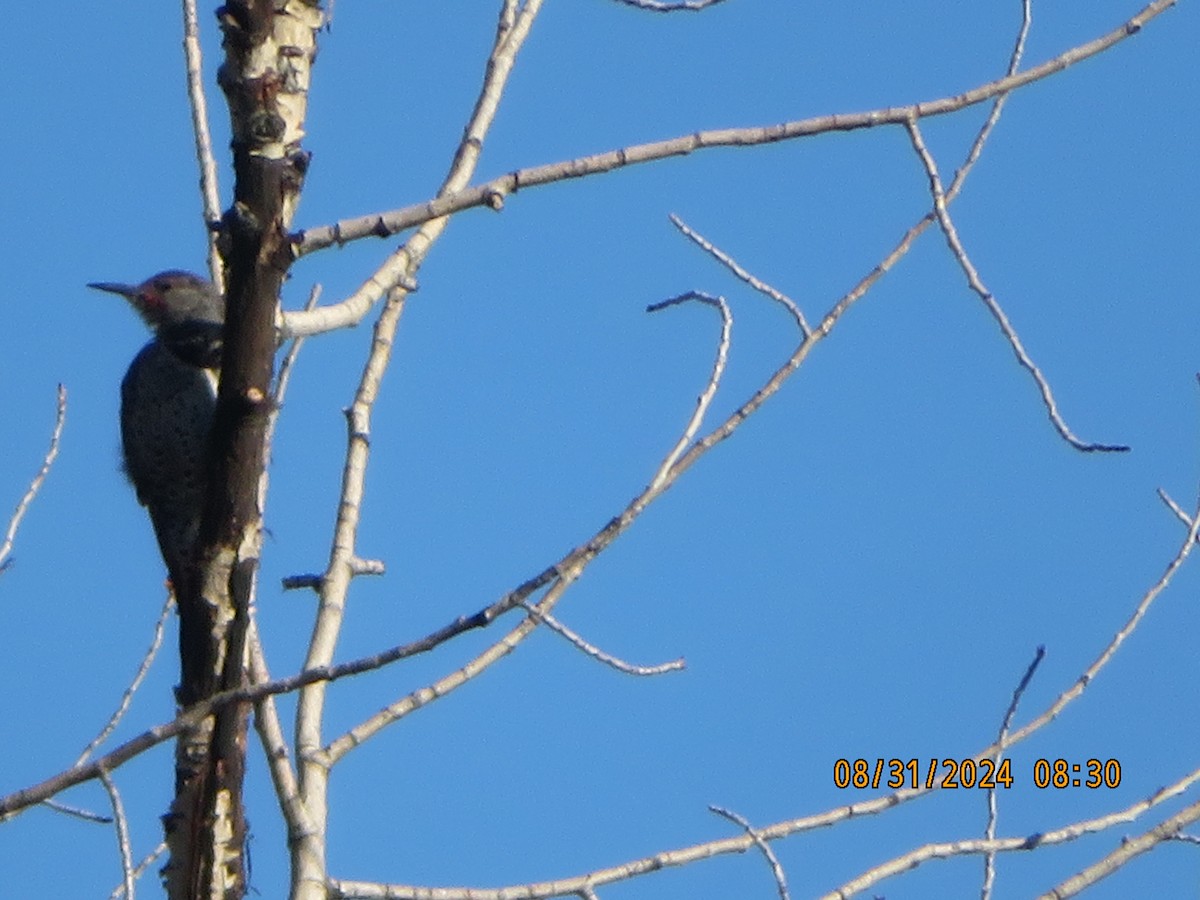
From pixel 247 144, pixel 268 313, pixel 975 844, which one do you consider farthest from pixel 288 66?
pixel 975 844

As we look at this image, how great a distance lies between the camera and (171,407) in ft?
17.4

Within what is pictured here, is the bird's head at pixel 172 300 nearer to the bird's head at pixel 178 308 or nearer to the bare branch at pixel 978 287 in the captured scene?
the bird's head at pixel 178 308

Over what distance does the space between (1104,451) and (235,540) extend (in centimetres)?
188

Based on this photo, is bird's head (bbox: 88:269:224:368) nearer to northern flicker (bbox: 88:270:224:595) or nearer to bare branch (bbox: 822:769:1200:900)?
northern flicker (bbox: 88:270:224:595)

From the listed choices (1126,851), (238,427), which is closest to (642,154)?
(238,427)

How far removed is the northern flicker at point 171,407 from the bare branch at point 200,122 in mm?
641

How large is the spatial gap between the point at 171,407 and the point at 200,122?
1.13 meters

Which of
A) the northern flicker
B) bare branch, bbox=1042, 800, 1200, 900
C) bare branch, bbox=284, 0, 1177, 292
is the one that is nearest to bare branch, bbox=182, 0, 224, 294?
the northern flicker

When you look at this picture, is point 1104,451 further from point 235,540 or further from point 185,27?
point 185,27

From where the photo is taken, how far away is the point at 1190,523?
4219mm

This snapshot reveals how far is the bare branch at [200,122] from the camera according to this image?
4.40 meters

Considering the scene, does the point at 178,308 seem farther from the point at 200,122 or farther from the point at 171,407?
the point at 200,122

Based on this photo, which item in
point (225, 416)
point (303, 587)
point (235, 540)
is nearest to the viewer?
point (225, 416)

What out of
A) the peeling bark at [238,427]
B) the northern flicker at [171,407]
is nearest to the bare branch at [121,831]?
the peeling bark at [238,427]
